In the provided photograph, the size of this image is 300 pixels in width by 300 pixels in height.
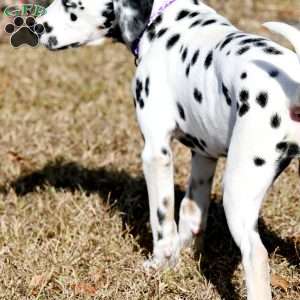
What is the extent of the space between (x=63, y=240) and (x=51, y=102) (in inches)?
106

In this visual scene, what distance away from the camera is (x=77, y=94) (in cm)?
761

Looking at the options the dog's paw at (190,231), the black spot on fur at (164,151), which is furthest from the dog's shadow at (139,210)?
the black spot on fur at (164,151)

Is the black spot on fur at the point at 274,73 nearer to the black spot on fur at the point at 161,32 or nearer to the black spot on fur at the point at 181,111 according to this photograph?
the black spot on fur at the point at 181,111

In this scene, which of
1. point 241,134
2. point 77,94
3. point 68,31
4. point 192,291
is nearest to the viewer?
point 241,134

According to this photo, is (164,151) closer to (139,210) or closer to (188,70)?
(188,70)

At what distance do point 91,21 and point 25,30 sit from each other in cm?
38

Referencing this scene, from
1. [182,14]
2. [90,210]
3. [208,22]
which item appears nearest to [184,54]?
[208,22]

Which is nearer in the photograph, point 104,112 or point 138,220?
point 138,220

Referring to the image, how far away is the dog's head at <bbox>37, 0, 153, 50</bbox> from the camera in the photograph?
4516mm

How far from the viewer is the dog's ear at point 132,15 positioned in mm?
4492

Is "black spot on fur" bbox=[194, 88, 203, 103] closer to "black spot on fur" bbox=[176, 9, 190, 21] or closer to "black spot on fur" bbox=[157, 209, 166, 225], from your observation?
"black spot on fur" bbox=[176, 9, 190, 21]

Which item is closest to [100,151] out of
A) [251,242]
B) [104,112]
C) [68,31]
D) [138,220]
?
[104,112]

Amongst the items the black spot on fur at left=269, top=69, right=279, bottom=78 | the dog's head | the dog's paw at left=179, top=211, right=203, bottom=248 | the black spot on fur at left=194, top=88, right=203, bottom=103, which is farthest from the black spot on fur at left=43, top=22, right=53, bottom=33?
the black spot on fur at left=269, top=69, right=279, bottom=78

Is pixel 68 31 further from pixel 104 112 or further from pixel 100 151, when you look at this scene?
pixel 104 112
